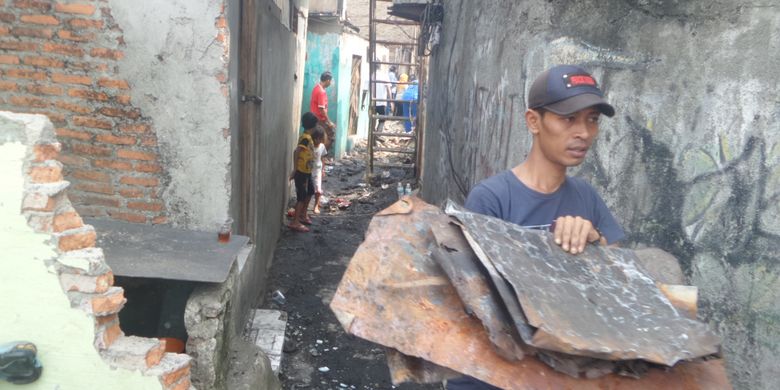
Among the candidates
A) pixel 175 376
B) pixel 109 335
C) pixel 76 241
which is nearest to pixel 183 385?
pixel 175 376

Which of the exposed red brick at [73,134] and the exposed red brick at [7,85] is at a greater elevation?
the exposed red brick at [7,85]

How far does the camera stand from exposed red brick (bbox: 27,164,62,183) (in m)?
2.23

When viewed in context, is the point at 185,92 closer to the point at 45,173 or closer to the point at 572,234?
the point at 45,173

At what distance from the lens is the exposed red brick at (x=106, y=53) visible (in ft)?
11.3

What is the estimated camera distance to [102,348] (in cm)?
240

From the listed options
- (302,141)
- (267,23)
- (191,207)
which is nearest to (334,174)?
(302,141)

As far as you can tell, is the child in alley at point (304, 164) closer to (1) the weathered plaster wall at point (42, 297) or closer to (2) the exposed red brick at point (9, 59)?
(2) the exposed red brick at point (9, 59)

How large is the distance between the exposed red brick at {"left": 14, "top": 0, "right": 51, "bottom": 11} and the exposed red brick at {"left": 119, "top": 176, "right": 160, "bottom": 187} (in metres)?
1.09

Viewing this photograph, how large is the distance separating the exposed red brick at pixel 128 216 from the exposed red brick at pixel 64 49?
3.28ft

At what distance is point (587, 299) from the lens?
1.48 metres

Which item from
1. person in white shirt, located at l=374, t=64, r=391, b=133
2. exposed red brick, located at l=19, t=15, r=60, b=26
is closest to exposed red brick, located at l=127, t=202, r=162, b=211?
exposed red brick, located at l=19, t=15, r=60, b=26

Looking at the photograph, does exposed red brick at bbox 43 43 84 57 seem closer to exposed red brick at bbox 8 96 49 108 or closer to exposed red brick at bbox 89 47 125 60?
exposed red brick at bbox 89 47 125 60

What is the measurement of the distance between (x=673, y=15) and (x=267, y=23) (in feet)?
11.0

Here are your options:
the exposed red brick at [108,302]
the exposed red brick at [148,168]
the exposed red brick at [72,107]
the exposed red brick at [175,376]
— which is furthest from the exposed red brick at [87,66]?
the exposed red brick at [175,376]
